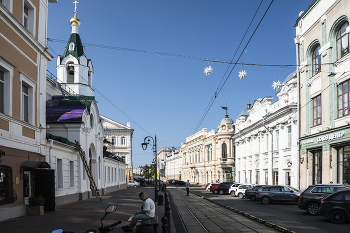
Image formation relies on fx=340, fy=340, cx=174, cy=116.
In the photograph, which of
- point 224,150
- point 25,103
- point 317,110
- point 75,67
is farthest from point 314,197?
point 224,150

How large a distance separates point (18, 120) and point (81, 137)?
35.3 feet

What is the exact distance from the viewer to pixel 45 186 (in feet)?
54.2

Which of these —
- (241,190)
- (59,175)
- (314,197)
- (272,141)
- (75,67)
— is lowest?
(241,190)

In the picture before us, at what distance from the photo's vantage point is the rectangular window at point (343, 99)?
2355 cm

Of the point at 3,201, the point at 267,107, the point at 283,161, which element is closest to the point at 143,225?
the point at 3,201

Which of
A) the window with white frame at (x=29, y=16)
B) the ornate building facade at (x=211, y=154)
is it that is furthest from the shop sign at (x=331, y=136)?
the ornate building facade at (x=211, y=154)

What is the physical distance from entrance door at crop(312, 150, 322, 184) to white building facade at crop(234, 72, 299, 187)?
247 centimetres

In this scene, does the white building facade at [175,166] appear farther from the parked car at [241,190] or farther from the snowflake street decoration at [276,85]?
the snowflake street decoration at [276,85]

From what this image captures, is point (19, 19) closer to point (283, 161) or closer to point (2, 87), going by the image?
point (2, 87)

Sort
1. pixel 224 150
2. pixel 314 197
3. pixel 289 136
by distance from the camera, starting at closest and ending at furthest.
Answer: pixel 314 197 → pixel 289 136 → pixel 224 150

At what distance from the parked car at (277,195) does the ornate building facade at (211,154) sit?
24367 mm

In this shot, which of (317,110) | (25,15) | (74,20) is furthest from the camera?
(74,20)

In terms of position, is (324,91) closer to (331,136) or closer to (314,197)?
(331,136)

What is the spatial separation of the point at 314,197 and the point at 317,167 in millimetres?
11544
